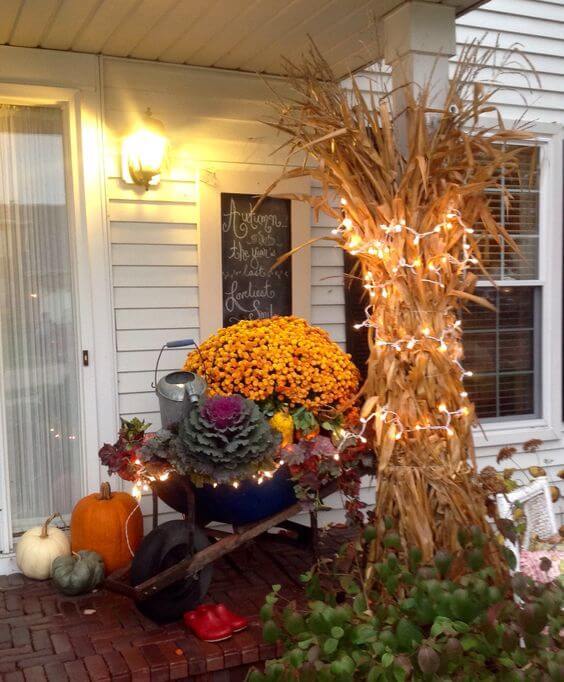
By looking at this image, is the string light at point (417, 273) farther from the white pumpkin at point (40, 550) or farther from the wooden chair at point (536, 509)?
the white pumpkin at point (40, 550)

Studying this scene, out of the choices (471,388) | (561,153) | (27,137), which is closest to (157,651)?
(27,137)

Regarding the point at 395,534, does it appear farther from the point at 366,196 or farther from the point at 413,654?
the point at 366,196

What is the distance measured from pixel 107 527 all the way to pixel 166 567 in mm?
668

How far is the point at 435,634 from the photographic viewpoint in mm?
2244

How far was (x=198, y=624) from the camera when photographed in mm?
3111

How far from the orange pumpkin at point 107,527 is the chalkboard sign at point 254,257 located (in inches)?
47.0

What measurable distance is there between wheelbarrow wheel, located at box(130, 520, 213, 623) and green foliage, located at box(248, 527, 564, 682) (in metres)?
0.71

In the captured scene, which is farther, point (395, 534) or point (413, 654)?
point (395, 534)

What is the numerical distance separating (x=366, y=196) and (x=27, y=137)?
2.00 meters

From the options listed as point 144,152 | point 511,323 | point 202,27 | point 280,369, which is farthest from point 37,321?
point 511,323

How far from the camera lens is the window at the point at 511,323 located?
523cm

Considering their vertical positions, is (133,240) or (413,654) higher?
(133,240)

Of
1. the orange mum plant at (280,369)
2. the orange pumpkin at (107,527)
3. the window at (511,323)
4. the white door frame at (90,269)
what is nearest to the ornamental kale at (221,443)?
the orange mum plant at (280,369)

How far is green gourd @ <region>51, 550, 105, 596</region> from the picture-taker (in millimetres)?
3578
